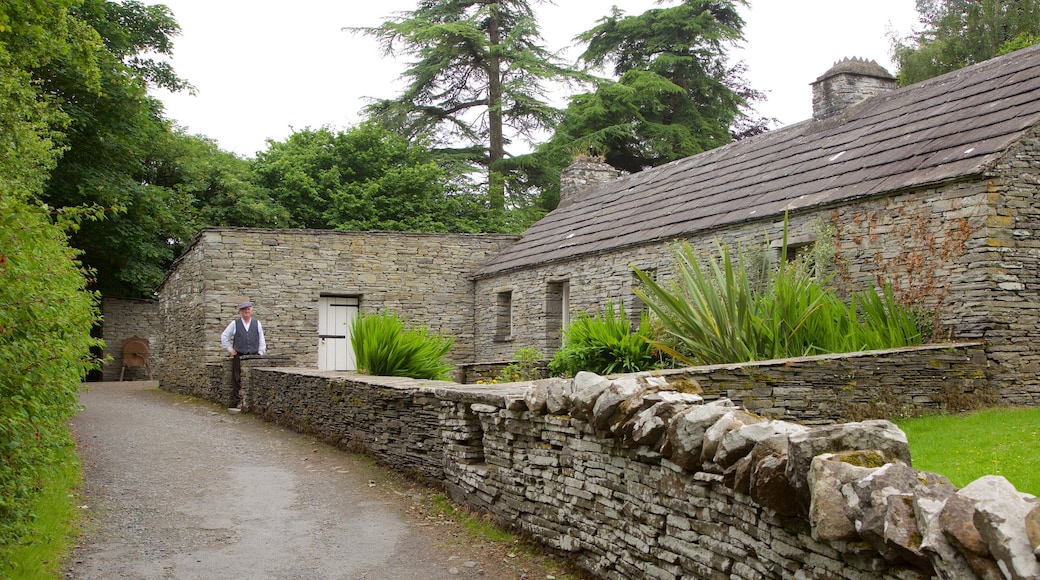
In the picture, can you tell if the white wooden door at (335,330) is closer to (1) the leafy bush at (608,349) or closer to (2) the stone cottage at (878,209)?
(2) the stone cottage at (878,209)

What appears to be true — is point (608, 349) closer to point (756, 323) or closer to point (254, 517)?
point (756, 323)

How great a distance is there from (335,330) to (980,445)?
621 inches

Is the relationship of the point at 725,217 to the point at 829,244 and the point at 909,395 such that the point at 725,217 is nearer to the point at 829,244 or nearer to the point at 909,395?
the point at 829,244

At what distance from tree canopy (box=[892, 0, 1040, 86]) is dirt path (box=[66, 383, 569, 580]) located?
30.8 meters

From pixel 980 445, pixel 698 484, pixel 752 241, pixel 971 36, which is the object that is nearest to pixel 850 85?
pixel 752 241

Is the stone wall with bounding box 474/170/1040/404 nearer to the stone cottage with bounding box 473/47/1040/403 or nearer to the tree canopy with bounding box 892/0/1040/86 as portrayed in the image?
the stone cottage with bounding box 473/47/1040/403

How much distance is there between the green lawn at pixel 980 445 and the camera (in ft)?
21.5

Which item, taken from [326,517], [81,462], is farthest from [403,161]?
[326,517]

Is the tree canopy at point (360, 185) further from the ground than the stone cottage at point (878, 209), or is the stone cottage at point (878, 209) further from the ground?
the tree canopy at point (360, 185)

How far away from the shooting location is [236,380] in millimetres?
15047

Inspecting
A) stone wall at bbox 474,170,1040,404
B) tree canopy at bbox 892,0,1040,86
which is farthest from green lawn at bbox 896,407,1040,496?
tree canopy at bbox 892,0,1040,86

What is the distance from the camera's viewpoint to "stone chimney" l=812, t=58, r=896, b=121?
54.3ft

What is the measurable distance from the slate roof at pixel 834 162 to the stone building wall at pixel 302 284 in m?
2.14

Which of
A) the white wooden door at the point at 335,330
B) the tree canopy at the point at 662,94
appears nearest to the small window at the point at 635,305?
the white wooden door at the point at 335,330
